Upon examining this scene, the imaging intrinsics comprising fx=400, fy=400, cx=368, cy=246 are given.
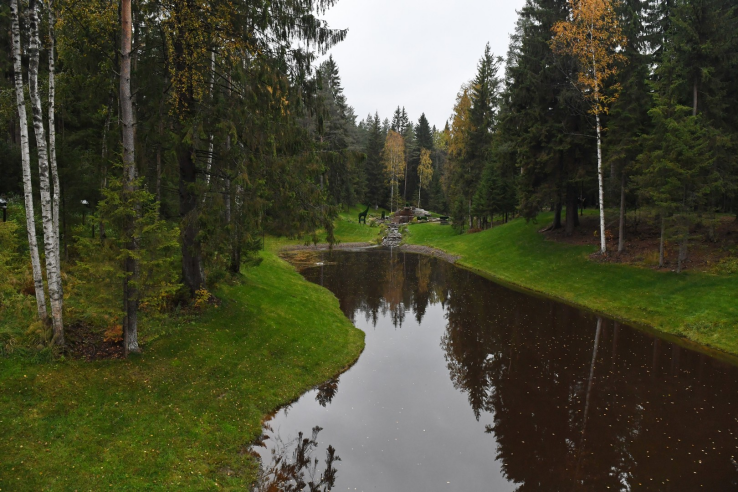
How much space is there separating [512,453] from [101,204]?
10.6 m

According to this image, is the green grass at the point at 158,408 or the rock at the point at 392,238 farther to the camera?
the rock at the point at 392,238

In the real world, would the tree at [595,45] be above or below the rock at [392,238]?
above

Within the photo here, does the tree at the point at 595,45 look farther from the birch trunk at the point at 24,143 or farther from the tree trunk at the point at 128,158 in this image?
the birch trunk at the point at 24,143

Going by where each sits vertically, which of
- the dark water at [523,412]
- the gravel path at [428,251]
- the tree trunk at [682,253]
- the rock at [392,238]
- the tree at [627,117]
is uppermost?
the tree at [627,117]

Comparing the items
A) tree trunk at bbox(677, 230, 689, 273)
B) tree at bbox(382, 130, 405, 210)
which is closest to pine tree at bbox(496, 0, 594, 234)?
tree trunk at bbox(677, 230, 689, 273)

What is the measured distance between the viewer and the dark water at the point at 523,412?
830 cm

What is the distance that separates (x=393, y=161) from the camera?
2655 inches

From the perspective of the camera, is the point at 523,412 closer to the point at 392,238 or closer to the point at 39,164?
the point at 39,164

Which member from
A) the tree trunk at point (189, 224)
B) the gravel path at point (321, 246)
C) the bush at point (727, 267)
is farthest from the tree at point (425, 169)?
the tree trunk at point (189, 224)

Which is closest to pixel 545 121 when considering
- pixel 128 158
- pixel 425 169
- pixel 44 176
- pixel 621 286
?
pixel 621 286

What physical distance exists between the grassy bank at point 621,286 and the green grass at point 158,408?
1399 cm

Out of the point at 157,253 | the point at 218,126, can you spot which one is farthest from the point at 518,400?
the point at 218,126

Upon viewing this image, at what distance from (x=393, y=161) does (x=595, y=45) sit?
45.6 meters

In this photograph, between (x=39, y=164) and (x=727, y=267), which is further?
(x=727, y=267)
